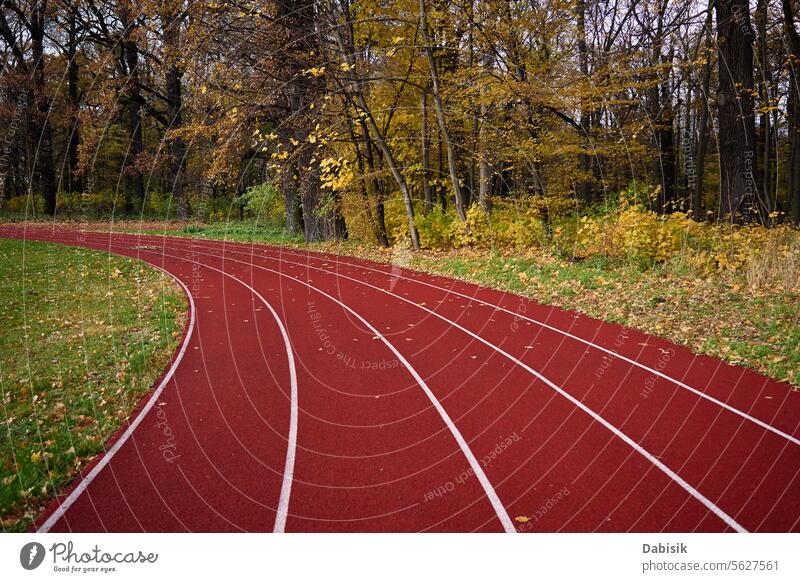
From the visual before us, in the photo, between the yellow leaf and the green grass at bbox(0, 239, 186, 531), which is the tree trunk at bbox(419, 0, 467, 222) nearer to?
the green grass at bbox(0, 239, 186, 531)

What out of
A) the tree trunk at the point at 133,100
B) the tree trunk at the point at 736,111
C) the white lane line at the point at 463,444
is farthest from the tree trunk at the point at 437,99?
the white lane line at the point at 463,444

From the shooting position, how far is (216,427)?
5926 millimetres

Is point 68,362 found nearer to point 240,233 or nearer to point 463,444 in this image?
point 463,444

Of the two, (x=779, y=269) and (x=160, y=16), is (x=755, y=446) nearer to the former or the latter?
(x=779, y=269)

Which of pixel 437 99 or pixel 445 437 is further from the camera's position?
pixel 437 99

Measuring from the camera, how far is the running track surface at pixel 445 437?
4207 millimetres

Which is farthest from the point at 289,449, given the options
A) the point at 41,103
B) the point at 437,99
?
the point at 41,103

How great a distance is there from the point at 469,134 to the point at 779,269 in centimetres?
1251

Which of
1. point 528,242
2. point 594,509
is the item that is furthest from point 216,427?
point 528,242
